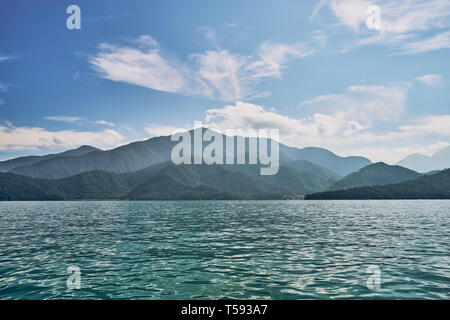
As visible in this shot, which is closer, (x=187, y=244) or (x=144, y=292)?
(x=144, y=292)

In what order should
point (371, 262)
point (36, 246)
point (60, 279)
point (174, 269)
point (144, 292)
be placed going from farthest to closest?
1. point (36, 246)
2. point (371, 262)
3. point (174, 269)
4. point (60, 279)
5. point (144, 292)

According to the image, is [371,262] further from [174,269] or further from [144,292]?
[144,292]

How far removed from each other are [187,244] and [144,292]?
1971 cm

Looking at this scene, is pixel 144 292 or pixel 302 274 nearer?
pixel 144 292
